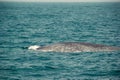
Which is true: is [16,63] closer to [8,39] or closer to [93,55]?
[93,55]

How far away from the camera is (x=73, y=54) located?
125 ft

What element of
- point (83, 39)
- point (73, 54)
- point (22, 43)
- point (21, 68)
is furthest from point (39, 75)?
point (83, 39)

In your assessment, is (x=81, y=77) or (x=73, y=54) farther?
(x=73, y=54)

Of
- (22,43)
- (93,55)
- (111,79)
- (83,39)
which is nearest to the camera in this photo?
(111,79)

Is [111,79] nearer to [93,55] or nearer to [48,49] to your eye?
[93,55]

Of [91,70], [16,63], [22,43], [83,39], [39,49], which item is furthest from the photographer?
[83,39]

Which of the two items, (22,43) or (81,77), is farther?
(22,43)

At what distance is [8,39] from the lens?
52.2m

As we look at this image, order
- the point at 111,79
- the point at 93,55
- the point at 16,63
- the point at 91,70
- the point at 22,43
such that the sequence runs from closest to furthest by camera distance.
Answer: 1. the point at 111,79
2. the point at 91,70
3. the point at 16,63
4. the point at 93,55
5. the point at 22,43

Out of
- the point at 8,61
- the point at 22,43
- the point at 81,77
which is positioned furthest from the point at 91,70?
the point at 22,43

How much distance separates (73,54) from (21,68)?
738 cm

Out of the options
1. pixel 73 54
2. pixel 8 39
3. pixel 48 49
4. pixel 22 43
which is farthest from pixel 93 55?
pixel 8 39

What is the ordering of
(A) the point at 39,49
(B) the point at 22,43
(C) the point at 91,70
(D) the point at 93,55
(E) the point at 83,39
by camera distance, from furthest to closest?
1. (E) the point at 83,39
2. (B) the point at 22,43
3. (A) the point at 39,49
4. (D) the point at 93,55
5. (C) the point at 91,70

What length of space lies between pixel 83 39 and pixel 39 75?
22506 mm
